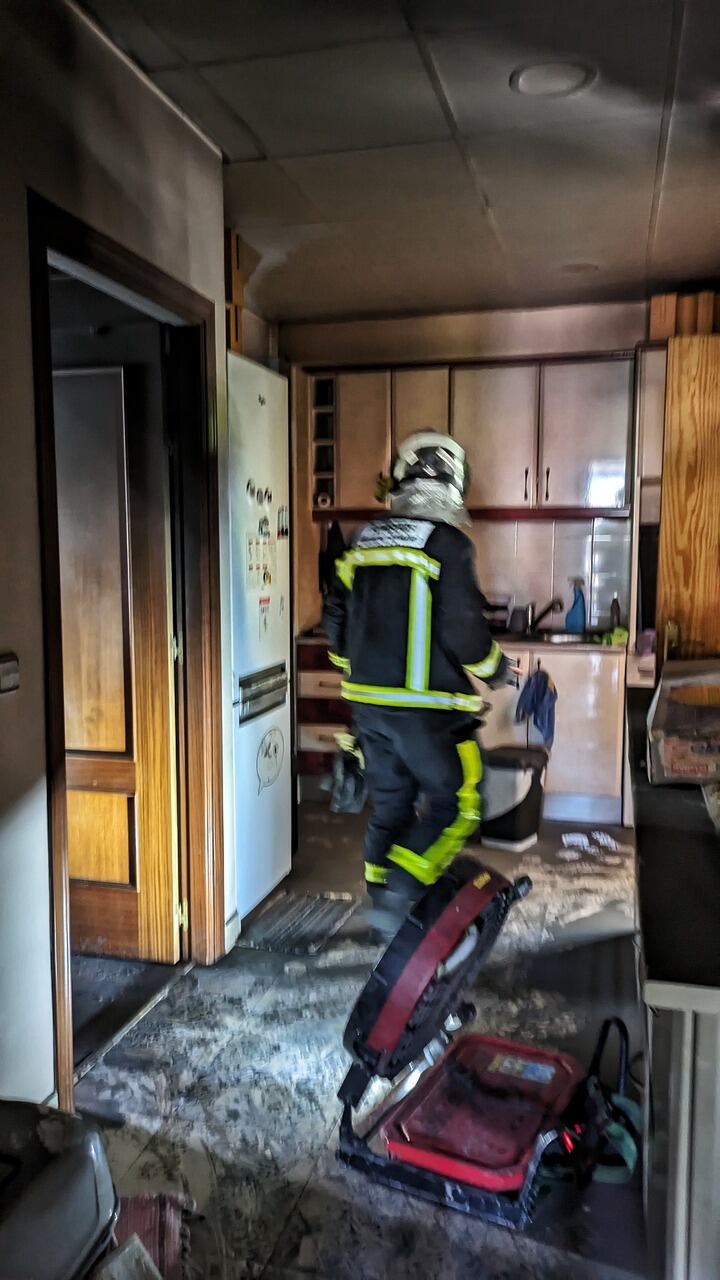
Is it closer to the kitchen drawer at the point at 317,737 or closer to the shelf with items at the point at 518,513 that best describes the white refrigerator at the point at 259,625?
the kitchen drawer at the point at 317,737

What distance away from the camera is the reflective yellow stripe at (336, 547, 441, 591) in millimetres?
2674

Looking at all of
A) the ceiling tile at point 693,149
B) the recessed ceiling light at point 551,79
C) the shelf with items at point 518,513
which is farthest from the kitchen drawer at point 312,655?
the recessed ceiling light at point 551,79

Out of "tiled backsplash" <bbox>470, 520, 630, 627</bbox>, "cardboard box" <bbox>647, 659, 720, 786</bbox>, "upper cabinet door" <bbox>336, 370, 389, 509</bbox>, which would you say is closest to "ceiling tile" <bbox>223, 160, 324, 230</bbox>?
"upper cabinet door" <bbox>336, 370, 389, 509</bbox>

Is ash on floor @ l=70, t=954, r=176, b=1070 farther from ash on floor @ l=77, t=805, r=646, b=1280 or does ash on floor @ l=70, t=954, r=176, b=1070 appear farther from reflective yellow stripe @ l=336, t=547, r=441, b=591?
reflective yellow stripe @ l=336, t=547, r=441, b=591

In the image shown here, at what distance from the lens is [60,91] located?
194 cm

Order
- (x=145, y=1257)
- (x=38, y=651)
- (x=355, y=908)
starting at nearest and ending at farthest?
(x=145, y=1257), (x=38, y=651), (x=355, y=908)

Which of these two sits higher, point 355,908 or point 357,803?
point 357,803

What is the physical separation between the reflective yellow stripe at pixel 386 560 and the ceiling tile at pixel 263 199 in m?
1.27

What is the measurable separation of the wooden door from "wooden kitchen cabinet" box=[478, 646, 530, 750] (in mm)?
2068

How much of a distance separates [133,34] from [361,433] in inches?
113

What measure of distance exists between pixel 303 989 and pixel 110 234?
223cm

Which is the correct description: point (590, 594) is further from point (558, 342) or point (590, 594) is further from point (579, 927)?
point (579, 927)

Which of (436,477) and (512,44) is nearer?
(512,44)

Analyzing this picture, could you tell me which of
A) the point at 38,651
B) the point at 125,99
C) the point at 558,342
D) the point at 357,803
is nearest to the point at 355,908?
the point at 357,803
